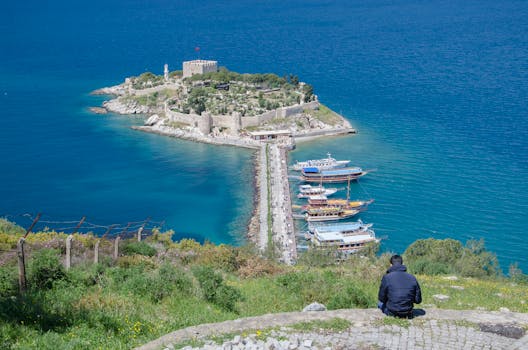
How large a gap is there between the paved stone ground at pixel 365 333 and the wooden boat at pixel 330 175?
3708 cm

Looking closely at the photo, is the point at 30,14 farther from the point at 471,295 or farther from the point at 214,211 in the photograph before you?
the point at 471,295

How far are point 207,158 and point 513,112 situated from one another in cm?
3634

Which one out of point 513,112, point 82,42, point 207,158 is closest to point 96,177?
point 207,158

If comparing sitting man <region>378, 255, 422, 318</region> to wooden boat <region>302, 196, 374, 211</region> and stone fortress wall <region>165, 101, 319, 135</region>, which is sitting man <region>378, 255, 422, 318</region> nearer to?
wooden boat <region>302, 196, 374, 211</region>

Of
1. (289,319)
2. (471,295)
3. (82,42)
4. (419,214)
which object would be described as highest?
(82,42)

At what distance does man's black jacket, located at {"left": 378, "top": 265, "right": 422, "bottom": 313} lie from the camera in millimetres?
8875

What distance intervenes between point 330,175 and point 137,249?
105ft

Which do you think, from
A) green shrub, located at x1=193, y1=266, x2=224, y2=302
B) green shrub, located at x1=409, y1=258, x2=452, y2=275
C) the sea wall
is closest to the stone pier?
the sea wall

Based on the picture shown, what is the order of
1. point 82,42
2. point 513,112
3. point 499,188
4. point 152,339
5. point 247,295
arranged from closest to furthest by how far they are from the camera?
1. point 152,339
2. point 247,295
3. point 499,188
4. point 513,112
5. point 82,42

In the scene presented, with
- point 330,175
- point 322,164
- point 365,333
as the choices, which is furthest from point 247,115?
point 365,333

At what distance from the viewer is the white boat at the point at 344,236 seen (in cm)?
3572

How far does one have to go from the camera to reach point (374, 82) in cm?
8175

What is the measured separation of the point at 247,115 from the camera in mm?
60625

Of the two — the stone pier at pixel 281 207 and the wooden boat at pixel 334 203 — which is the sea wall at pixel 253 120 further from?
the wooden boat at pixel 334 203
